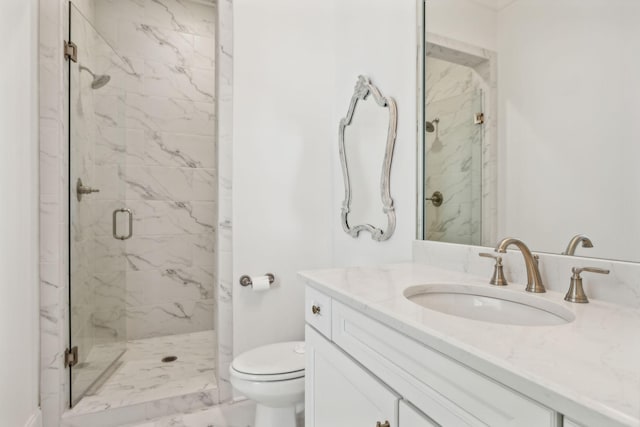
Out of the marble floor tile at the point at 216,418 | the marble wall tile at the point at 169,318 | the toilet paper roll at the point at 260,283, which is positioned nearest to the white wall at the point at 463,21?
the toilet paper roll at the point at 260,283

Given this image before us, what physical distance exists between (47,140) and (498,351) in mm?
1988

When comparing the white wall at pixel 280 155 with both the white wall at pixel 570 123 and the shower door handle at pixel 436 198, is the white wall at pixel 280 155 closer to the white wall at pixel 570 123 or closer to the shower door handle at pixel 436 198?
the shower door handle at pixel 436 198

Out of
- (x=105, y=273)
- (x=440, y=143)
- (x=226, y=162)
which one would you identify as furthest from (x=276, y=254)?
(x=105, y=273)

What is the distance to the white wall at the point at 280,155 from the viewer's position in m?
1.89

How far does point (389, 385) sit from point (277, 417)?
3.20ft

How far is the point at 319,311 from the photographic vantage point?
110 centimetres

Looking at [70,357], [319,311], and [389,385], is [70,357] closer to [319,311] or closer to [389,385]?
[319,311]

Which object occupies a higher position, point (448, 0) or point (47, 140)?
point (448, 0)

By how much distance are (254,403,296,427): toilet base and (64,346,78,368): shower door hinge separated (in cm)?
102

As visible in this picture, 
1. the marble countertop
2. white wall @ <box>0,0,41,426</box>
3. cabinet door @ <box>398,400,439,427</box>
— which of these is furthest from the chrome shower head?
cabinet door @ <box>398,400,439,427</box>

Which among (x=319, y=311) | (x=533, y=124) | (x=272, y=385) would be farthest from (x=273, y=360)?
(x=533, y=124)

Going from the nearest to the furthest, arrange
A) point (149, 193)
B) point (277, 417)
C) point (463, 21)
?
point (463, 21) → point (277, 417) → point (149, 193)

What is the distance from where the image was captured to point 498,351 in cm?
53

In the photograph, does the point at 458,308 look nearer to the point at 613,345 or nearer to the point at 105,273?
the point at 613,345
